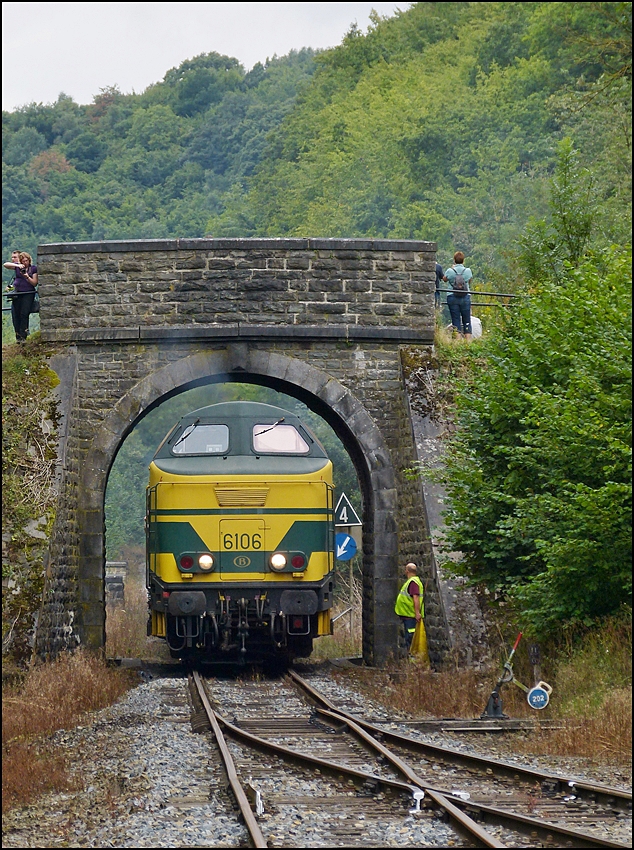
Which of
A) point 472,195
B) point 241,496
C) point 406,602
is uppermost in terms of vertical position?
point 472,195

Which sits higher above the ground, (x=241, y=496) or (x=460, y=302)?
(x=460, y=302)

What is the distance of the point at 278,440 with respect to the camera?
16.2 m

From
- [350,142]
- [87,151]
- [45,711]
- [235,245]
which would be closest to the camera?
[45,711]

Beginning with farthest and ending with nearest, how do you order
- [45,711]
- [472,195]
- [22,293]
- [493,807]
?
[472,195]
[22,293]
[45,711]
[493,807]

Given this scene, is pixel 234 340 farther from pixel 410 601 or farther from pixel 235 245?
pixel 410 601

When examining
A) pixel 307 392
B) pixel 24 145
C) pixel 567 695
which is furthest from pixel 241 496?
pixel 24 145

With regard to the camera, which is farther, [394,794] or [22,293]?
[22,293]

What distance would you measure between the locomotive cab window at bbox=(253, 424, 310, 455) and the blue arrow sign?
→ 3.48m

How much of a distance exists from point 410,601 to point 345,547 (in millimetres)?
3637

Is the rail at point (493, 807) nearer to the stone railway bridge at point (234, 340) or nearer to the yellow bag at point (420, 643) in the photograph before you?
the yellow bag at point (420, 643)

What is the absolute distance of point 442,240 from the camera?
1916 inches

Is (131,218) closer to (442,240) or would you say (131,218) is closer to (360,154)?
(360,154)

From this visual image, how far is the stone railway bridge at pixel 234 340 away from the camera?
17.5 metres

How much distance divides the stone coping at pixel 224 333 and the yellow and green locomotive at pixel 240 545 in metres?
2.21
